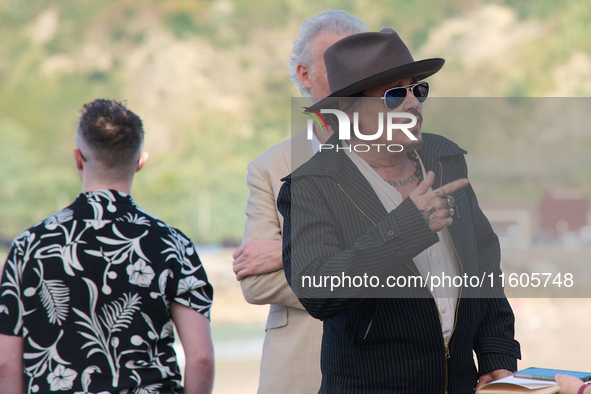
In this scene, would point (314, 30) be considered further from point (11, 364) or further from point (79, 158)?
point (11, 364)

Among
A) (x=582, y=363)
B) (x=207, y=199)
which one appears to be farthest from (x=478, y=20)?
(x=582, y=363)

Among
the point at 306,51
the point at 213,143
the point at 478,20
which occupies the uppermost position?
the point at 478,20

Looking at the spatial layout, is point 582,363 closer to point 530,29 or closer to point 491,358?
point 491,358

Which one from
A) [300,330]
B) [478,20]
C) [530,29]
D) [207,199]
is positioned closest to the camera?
[300,330]

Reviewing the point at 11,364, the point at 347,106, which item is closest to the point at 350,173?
the point at 347,106

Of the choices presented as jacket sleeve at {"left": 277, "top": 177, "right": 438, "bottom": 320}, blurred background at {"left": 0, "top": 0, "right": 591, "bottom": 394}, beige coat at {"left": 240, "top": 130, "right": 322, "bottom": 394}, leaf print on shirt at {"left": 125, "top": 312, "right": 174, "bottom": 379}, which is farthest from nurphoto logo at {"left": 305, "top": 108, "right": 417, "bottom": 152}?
blurred background at {"left": 0, "top": 0, "right": 591, "bottom": 394}

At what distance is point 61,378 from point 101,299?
205 mm

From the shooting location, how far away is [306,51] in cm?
197

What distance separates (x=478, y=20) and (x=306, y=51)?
4264 centimetres

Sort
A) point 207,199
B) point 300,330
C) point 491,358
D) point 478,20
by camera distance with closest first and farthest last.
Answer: point 491,358 → point 300,330 → point 207,199 → point 478,20

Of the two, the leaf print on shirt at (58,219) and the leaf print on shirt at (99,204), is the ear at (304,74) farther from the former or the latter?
the leaf print on shirt at (58,219)

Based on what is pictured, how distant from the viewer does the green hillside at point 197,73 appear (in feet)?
119

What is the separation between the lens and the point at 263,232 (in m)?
1.83

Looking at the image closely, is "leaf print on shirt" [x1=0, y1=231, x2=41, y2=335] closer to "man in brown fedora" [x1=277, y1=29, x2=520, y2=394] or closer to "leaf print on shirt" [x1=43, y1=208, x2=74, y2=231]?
"leaf print on shirt" [x1=43, y1=208, x2=74, y2=231]
